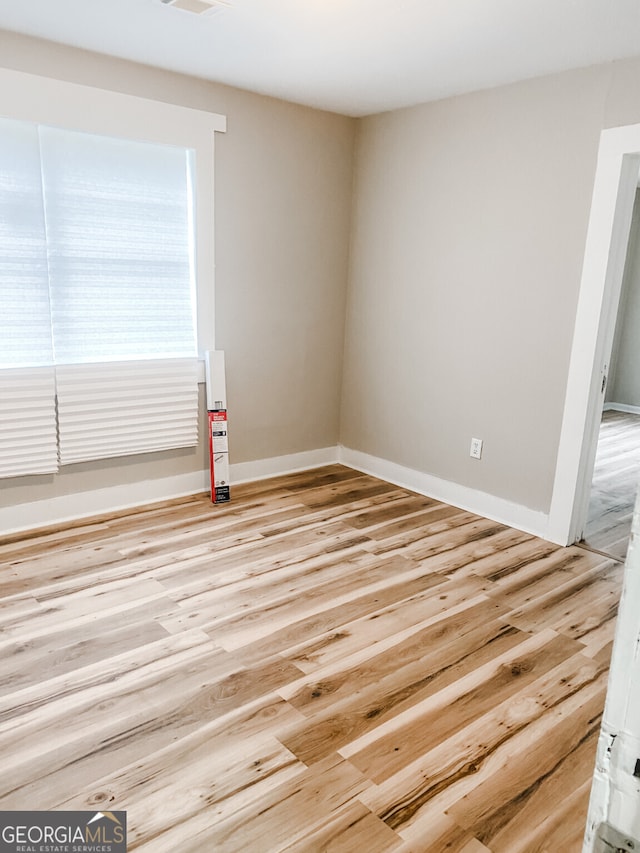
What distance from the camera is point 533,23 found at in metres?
2.53

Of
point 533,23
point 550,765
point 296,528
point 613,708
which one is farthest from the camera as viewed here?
point 296,528

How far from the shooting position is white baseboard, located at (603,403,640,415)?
7.30 metres

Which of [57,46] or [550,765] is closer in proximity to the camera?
[550,765]

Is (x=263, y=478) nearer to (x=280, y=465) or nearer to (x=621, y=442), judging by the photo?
(x=280, y=465)

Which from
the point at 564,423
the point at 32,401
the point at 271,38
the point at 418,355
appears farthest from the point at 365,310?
the point at 32,401

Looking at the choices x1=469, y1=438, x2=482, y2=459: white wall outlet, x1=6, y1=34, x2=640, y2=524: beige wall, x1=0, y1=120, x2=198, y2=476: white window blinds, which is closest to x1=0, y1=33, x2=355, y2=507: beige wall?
x1=6, y1=34, x2=640, y2=524: beige wall

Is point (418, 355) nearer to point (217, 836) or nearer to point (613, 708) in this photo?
point (217, 836)

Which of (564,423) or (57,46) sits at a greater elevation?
(57,46)

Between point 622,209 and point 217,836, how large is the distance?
3.06m

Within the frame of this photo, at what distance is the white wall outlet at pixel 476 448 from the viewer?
381 centimetres

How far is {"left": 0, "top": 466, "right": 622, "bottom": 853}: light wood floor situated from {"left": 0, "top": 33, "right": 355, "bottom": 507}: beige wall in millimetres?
733

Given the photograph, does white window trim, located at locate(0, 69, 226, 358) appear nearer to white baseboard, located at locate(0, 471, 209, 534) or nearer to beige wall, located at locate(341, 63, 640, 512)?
white baseboard, located at locate(0, 471, 209, 534)

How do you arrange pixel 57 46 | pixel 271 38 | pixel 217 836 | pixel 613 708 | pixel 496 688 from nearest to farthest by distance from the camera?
pixel 613 708
pixel 217 836
pixel 496 688
pixel 271 38
pixel 57 46

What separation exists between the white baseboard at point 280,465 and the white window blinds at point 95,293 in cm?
52
